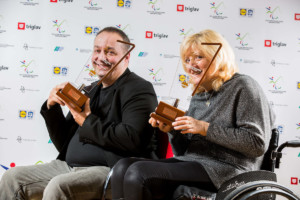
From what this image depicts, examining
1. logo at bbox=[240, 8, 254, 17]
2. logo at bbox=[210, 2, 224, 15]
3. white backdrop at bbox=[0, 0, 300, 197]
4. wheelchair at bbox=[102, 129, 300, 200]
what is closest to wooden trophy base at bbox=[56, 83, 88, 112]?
Answer: wheelchair at bbox=[102, 129, 300, 200]

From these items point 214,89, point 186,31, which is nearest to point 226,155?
point 214,89

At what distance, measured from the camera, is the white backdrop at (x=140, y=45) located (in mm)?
3721

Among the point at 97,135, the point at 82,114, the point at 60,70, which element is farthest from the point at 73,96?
the point at 60,70

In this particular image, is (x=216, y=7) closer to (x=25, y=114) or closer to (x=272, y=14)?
(x=272, y=14)

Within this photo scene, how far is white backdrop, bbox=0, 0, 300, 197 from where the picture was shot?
146 inches

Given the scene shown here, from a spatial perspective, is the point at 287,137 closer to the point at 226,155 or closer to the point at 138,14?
the point at 138,14

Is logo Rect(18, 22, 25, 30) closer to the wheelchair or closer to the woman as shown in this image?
the woman

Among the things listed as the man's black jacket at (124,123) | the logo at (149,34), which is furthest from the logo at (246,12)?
the man's black jacket at (124,123)

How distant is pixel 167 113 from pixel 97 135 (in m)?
0.43

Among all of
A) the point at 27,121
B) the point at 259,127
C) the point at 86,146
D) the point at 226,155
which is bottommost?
the point at 27,121

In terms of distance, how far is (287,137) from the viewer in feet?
12.2

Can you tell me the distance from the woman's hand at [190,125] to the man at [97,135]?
1.10 ft

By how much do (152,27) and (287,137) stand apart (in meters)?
1.85

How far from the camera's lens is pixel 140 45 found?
3.76 metres
